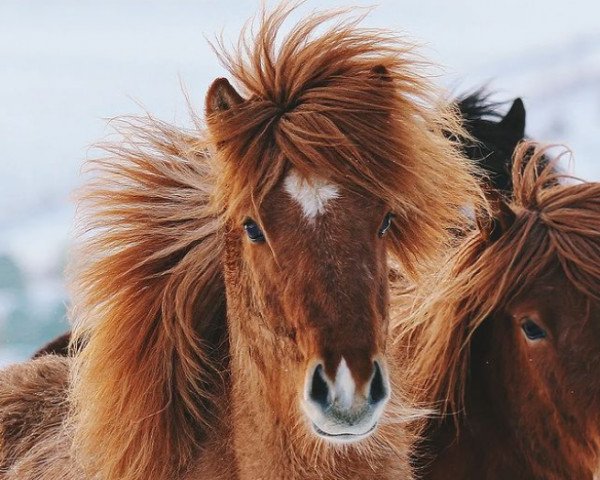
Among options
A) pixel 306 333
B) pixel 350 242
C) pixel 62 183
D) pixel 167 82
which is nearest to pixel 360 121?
pixel 350 242

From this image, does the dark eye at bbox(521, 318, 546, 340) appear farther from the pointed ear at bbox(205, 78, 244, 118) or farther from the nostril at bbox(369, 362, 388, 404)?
the pointed ear at bbox(205, 78, 244, 118)

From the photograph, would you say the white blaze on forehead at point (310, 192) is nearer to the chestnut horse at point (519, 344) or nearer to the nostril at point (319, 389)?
the nostril at point (319, 389)

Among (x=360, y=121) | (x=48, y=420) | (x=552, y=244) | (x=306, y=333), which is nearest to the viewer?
(x=306, y=333)

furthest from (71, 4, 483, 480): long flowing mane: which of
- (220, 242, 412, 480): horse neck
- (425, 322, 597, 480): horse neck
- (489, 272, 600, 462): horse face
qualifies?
(425, 322, 597, 480): horse neck

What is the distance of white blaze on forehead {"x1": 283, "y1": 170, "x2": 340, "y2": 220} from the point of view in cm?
247

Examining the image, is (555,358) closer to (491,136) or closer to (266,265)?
(266,265)

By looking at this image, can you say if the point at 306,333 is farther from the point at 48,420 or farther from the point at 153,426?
the point at 48,420

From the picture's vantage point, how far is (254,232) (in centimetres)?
261

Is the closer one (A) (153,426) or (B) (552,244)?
(A) (153,426)

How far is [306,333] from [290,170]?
466mm

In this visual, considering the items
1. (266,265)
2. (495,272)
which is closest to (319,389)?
(266,265)

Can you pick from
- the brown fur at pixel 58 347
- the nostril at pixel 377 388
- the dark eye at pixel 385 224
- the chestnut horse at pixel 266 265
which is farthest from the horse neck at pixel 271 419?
the brown fur at pixel 58 347

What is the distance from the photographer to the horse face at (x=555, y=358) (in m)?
3.00

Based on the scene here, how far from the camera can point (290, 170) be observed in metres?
2.58
